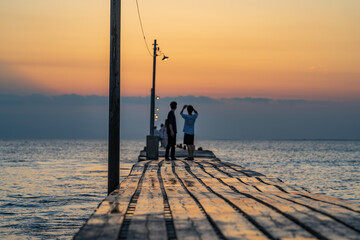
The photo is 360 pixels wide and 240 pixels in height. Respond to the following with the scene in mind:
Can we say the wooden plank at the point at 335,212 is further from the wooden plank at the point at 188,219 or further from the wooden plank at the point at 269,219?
the wooden plank at the point at 188,219

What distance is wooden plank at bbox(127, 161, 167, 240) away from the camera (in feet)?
13.6

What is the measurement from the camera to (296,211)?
5305mm

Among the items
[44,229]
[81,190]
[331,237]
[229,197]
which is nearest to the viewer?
[331,237]

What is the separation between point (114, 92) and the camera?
29.5 feet

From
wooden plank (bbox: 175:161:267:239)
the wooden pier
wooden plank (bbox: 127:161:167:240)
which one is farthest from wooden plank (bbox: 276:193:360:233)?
wooden plank (bbox: 127:161:167:240)

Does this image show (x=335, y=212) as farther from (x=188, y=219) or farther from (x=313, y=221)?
(x=188, y=219)

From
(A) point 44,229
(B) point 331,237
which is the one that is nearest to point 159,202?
(B) point 331,237

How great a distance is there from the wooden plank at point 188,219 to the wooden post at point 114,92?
75.7 inches

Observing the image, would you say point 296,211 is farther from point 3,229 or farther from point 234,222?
point 3,229

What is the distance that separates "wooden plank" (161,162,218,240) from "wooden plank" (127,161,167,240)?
0.45ft

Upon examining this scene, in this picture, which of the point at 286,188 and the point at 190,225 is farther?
the point at 286,188

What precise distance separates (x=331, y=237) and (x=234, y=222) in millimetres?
1003

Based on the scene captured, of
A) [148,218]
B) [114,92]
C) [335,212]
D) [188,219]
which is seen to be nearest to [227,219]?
[188,219]

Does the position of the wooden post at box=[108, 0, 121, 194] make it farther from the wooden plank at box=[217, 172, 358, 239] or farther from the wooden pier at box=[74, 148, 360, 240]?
the wooden plank at box=[217, 172, 358, 239]
